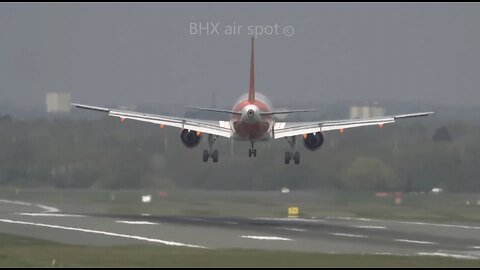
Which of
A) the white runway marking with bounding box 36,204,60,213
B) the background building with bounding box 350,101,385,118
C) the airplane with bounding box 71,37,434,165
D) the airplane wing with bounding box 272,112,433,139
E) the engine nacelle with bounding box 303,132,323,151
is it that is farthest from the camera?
the background building with bounding box 350,101,385,118

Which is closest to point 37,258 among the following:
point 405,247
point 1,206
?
point 405,247

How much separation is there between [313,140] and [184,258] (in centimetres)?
3401

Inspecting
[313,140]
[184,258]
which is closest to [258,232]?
[313,140]

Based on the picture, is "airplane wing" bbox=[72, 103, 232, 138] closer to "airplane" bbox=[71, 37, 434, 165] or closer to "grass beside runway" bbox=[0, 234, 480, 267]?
"airplane" bbox=[71, 37, 434, 165]

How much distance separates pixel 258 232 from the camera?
8706 cm

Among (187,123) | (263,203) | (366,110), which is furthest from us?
(366,110)

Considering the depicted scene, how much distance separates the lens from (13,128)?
383 ft

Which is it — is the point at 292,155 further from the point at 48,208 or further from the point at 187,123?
the point at 48,208

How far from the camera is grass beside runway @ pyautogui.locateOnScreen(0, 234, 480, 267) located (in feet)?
207

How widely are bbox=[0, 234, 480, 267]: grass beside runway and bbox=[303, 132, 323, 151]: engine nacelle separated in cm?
2662

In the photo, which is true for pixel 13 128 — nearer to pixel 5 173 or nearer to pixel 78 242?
pixel 5 173

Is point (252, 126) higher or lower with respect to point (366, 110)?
lower

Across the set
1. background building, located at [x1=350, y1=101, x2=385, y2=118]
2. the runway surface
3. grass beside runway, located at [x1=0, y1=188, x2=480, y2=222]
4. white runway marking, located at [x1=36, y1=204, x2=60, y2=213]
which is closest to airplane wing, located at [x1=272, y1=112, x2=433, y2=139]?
the runway surface

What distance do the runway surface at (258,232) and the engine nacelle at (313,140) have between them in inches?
200
